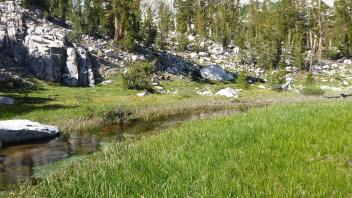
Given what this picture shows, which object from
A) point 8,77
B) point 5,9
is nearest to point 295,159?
point 8,77

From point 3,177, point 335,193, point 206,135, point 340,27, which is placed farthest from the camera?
point 340,27

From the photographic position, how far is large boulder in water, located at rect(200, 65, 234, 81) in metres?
72.4

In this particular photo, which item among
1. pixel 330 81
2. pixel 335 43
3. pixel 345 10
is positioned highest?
pixel 345 10

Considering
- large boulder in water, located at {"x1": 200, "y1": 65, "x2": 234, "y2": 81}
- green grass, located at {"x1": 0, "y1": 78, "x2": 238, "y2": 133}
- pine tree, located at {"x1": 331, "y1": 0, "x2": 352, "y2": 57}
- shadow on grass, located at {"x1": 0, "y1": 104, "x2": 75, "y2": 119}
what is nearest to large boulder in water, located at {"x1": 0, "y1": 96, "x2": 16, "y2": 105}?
green grass, located at {"x1": 0, "y1": 78, "x2": 238, "y2": 133}

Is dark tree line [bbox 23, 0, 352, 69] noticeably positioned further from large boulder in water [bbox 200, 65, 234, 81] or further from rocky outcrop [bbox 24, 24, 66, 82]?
large boulder in water [bbox 200, 65, 234, 81]

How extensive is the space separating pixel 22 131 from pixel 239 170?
1700 centimetres

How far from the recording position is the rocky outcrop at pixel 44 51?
5303cm

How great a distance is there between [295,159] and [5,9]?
63312mm

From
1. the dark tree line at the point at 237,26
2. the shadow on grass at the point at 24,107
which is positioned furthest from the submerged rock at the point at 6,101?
the dark tree line at the point at 237,26

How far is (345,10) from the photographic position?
112 m

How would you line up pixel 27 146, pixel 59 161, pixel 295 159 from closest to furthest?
pixel 295 159
pixel 59 161
pixel 27 146

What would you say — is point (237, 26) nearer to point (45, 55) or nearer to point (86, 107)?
point (45, 55)

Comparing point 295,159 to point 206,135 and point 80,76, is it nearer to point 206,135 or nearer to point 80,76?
point 206,135

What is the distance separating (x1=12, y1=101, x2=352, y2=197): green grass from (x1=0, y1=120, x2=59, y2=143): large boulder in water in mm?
13220
